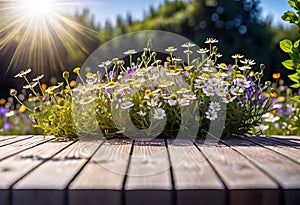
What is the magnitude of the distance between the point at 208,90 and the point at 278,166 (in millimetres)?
811

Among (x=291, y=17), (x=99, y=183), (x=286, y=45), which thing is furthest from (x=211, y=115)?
(x=99, y=183)

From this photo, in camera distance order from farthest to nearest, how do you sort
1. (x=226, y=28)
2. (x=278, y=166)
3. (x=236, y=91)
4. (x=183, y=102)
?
1. (x=226, y=28)
2. (x=236, y=91)
3. (x=183, y=102)
4. (x=278, y=166)

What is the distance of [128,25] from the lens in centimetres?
879

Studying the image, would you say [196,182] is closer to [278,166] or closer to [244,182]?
[244,182]

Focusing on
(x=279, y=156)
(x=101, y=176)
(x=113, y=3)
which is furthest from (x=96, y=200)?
(x=113, y=3)

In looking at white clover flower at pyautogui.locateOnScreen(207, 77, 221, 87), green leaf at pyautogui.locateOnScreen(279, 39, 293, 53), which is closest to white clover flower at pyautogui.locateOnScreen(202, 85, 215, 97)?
white clover flower at pyautogui.locateOnScreen(207, 77, 221, 87)

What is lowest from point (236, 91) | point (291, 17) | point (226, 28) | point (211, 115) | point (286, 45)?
point (211, 115)

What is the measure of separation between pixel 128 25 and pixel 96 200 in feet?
26.2

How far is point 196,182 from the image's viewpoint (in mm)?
1068

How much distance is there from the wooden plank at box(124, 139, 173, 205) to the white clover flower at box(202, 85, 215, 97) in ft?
2.00

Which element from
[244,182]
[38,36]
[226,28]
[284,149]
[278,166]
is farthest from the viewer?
[226,28]

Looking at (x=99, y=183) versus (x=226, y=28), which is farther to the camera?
(x=226, y=28)

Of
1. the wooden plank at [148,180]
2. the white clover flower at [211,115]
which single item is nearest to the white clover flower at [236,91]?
the white clover flower at [211,115]

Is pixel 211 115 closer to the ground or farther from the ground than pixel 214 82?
closer to the ground
